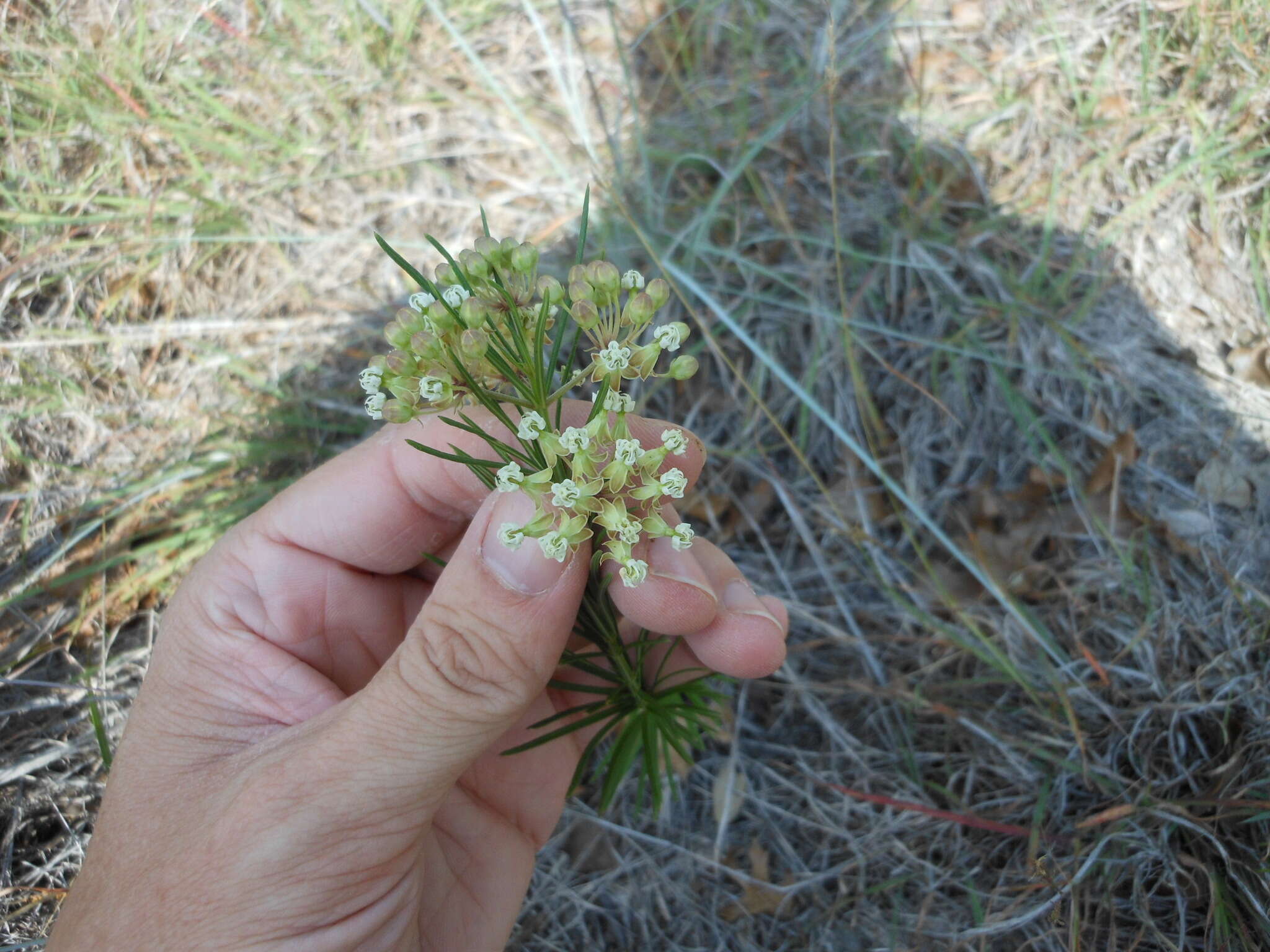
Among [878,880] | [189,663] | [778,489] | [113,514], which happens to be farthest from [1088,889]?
[113,514]

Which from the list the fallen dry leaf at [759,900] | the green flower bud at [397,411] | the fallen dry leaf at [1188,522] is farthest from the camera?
the fallen dry leaf at [1188,522]

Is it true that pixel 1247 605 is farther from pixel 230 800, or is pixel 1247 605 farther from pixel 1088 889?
pixel 230 800

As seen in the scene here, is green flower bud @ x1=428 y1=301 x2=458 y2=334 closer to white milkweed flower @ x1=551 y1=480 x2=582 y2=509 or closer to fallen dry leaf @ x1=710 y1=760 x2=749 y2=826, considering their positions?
white milkweed flower @ x1=551 y1=480 x2=582 y2=509

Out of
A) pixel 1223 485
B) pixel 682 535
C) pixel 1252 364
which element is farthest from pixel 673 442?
pixel 1252 364

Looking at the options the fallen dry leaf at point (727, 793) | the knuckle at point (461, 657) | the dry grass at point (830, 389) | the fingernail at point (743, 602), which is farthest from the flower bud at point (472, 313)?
the fallen dry leaf at point (727, 793)

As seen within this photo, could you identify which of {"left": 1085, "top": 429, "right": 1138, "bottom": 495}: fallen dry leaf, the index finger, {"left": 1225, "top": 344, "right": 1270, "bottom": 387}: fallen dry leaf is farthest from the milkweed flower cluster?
{"left": 1225, "top": 344, "right": 1270, "bottom": 387}: fallen dry leaf

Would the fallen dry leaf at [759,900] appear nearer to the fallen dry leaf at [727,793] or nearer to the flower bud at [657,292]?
the fallen dry leaf at [727,793]

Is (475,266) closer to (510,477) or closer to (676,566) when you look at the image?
(510,477)
